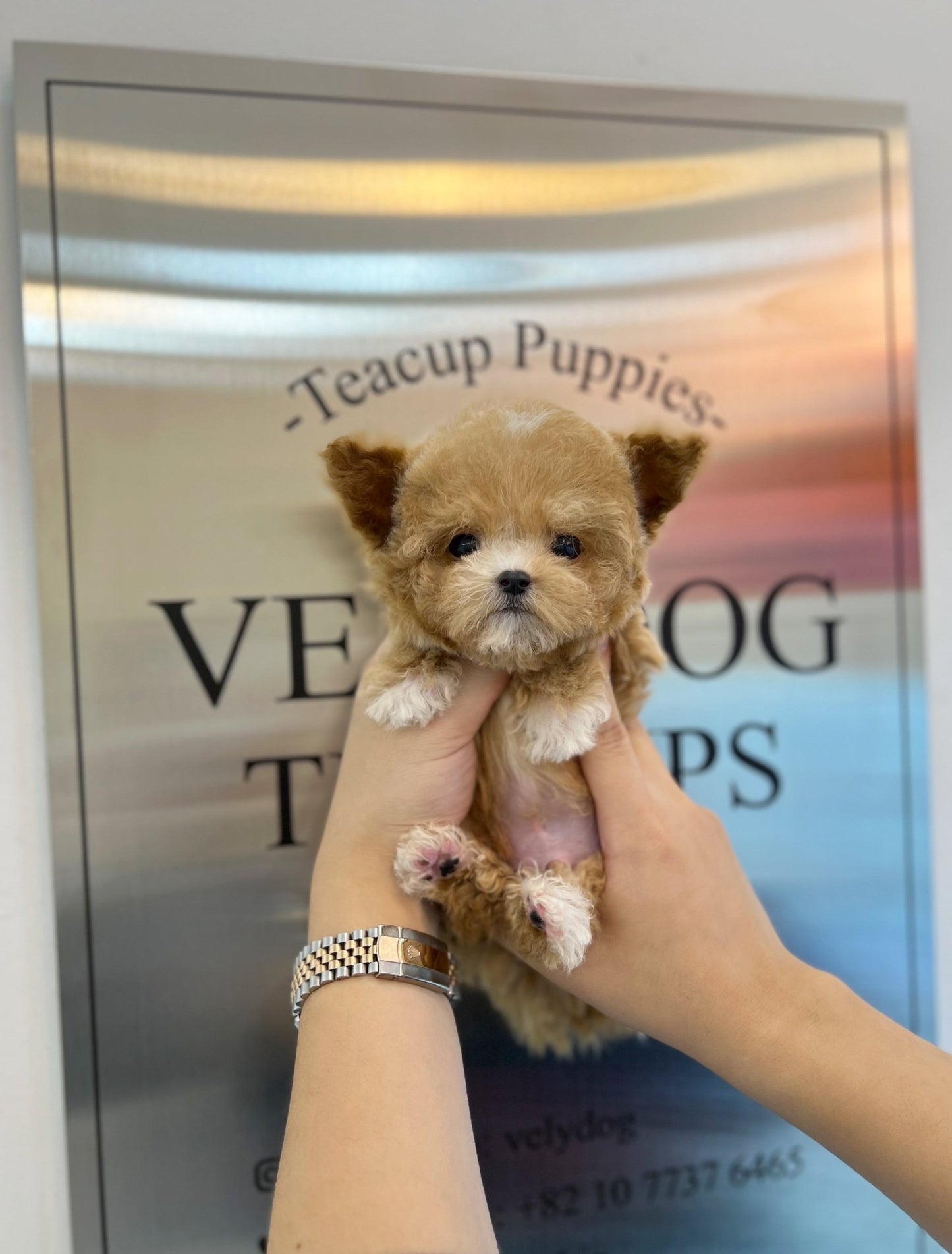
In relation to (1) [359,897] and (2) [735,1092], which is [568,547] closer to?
(1) [359,897]

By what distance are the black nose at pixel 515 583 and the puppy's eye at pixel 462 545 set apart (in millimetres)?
51

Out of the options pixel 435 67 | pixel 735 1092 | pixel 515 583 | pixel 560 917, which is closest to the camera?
pixel 515 583

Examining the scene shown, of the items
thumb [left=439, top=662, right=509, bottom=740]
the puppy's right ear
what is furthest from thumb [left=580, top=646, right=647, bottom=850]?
the puppy's right ear

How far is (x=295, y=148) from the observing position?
0.98 m

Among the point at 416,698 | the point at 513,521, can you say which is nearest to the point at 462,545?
the point at 513,521

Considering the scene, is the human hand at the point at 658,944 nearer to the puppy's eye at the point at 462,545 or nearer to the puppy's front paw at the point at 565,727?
the puppy's front paw at the point at 565,727

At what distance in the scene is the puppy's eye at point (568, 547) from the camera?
0.66 meters

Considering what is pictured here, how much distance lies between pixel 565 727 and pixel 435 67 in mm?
806

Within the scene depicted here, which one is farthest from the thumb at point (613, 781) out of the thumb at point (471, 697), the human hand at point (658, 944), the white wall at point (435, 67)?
the white wall at point (435, 67)

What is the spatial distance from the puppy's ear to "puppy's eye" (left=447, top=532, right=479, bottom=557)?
0.15m

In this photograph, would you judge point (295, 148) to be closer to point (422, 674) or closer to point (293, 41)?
point (293, 41)

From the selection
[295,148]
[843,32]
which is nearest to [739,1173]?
[295,148]

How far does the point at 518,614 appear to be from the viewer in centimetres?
63

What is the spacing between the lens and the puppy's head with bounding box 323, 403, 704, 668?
639 millimetres
